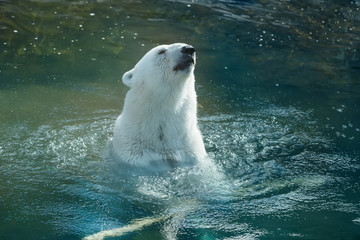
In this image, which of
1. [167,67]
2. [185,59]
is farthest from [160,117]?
[185,59]

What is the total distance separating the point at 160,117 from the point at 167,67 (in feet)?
1.61

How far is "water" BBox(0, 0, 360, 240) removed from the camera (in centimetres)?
420

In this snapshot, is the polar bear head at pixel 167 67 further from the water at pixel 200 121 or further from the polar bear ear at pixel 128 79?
the water at pixel 200 121

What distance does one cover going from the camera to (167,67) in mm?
4508

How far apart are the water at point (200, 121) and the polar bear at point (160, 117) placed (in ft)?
0.57

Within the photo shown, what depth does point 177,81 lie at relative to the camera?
14.9 ft

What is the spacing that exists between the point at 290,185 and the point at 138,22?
627 cm

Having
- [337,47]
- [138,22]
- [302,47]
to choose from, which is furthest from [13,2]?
[337,47]

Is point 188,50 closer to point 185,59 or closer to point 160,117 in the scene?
point 185,59

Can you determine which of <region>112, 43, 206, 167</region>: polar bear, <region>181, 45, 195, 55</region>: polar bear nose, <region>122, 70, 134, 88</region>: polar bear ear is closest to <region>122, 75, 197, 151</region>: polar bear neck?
<region>112, 43, 206, 167</region>: polar bear

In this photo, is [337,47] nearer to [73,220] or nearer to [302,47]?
[302,47]

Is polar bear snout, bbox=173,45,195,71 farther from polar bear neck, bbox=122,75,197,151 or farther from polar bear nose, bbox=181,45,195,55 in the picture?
polar bear neck, bbox=122,75,197,151

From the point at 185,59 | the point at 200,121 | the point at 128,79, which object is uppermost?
the point at 185,59

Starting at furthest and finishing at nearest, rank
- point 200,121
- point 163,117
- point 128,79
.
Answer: point 200,121 < point 128,79 < point 163,117
